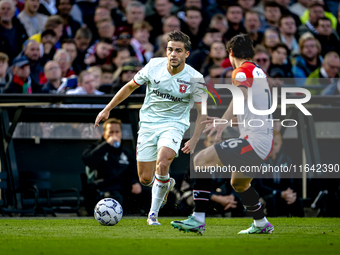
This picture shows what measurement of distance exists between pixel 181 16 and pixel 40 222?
7.02 m

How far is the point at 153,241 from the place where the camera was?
505 cm

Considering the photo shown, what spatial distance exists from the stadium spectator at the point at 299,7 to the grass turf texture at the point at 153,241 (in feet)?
29.3

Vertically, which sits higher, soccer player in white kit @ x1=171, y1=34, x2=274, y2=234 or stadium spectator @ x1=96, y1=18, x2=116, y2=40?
stadium spectator @ x1=96, y1=18, x2=116, y2=40

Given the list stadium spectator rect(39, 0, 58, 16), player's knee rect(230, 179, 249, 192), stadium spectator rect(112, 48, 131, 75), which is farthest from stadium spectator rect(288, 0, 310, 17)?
player's knee rect(230, 179, 249, 192)

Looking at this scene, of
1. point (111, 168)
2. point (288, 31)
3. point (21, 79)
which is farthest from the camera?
point (288, 31)

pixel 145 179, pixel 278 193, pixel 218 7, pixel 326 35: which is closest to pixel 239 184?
pixel 145 179

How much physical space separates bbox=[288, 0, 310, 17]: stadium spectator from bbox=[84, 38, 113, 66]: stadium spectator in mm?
5517

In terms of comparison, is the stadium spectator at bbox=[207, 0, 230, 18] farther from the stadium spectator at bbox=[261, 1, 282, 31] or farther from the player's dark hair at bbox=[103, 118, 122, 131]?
the player's dark hair at bbox=[103, 118, 122, 131]

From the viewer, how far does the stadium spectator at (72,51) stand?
37.2 feet

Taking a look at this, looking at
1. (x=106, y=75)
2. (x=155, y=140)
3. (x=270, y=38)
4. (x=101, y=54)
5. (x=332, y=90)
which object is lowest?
(x=155, y=140)

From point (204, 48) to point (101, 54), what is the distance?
7.70 ft

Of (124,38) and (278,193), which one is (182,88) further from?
(124,38)

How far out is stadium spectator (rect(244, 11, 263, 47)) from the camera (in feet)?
41.3

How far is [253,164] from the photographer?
5598mm
